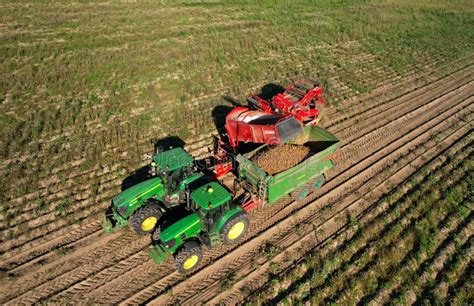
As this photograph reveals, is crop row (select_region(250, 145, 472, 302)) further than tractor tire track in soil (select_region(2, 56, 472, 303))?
Yes

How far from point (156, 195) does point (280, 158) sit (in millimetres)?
3977

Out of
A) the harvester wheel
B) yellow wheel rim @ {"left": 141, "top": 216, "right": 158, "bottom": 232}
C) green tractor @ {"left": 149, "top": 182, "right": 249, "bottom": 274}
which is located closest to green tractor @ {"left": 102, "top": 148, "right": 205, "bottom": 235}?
yellow wheel rim @ {"left": 141, "top": 216, "right": 158, "bottom": 232}

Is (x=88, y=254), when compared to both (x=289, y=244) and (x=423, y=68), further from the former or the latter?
(x=423, y=68)

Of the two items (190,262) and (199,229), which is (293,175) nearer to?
(199,229)

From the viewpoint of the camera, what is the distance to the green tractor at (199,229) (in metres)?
8.09

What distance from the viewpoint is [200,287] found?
27.5 ft

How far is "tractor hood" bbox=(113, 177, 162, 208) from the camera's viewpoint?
9.11 metres

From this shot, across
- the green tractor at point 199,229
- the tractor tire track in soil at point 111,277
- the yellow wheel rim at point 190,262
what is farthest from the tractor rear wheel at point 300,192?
the yellow wheel rim at point 190,262

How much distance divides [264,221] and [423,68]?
15.9 metres

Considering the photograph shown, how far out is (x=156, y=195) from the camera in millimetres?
9562

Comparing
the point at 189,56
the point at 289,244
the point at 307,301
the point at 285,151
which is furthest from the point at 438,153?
the point at 189,56

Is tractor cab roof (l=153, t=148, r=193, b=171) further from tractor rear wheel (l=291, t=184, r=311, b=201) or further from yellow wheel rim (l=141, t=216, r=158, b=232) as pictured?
tractor rear wheel (l=291, t=184, r=311, b=201)

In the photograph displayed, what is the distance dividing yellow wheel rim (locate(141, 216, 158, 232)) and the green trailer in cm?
290

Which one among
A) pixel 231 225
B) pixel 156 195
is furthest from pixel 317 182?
pixel 156 195
